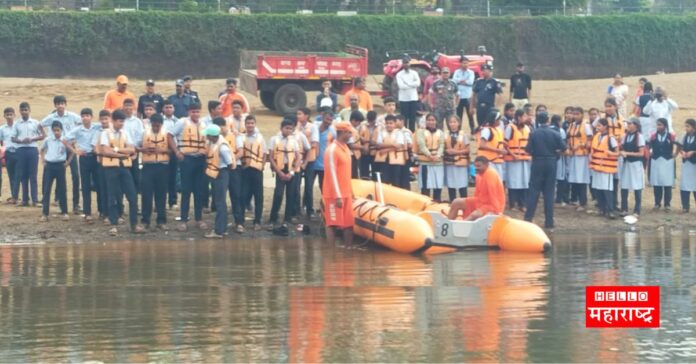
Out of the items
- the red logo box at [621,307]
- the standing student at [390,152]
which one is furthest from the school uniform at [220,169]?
the red logo box at [621,307]

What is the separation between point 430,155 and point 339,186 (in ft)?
10.1

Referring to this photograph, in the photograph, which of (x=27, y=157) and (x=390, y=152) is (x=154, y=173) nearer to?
(x=27, y=157)

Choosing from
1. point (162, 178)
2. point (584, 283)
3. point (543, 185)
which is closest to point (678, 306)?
point (584, 283)

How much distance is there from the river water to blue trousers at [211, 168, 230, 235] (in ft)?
1.47

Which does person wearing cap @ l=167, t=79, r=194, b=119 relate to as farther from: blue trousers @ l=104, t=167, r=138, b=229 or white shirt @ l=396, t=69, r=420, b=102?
white shirt @ l=396, t=69, r=420, b=102

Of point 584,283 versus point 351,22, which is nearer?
point 584,283

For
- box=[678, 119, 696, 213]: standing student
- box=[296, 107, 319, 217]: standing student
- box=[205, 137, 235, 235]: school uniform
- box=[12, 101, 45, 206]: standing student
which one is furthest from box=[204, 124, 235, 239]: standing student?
box=[678, 119, 696, 213]: standing student

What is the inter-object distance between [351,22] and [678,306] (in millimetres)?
35412

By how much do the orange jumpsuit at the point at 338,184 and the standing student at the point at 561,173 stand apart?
4215 millimetres

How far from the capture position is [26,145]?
22.8m

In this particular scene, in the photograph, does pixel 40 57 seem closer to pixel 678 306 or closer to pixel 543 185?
pixel 543 185

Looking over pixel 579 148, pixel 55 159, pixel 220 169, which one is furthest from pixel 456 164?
pixel 55 159

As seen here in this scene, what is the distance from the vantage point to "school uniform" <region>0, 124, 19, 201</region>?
2280 centimetres

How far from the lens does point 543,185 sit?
22406mm
